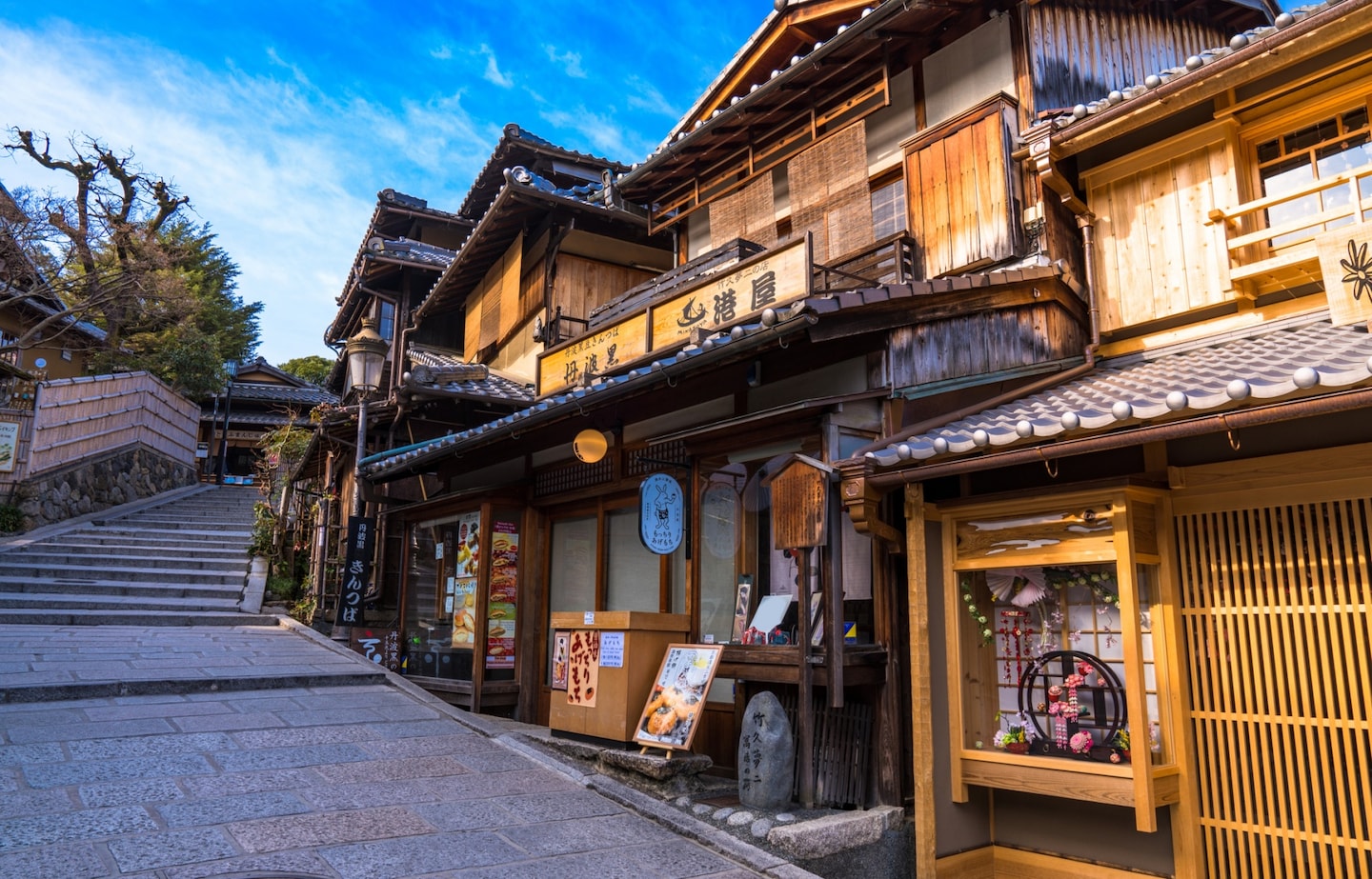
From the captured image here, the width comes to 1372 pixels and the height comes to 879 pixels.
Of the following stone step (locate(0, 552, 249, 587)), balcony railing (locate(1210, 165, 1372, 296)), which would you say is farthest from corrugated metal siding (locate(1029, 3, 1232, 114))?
stone step (locate(0, 552, 249, 587))

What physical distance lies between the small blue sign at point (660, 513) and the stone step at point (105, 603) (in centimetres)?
1100

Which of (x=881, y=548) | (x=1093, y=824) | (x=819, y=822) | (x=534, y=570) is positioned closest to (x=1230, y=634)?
(x=1093, y=824)

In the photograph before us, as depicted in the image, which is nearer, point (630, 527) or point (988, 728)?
point (988, 728)

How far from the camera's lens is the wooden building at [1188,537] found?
19.5 ft

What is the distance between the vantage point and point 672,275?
45.1 feet

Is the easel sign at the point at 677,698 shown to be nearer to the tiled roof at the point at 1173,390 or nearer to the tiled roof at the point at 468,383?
the tiled roof at the point at 1173,390

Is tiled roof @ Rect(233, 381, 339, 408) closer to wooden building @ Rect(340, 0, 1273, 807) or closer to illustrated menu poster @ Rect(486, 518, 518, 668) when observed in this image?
wooden building @ Rect(340, 0, 1273, 807)

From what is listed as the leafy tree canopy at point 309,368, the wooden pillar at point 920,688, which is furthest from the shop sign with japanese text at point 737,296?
the leafy tree canopy at point 309,368

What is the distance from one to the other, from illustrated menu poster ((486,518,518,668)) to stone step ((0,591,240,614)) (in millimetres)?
6838

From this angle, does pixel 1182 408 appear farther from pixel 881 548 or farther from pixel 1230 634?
pixel 881 548

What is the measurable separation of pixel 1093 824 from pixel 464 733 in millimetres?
5800

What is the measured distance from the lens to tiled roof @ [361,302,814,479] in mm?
7989

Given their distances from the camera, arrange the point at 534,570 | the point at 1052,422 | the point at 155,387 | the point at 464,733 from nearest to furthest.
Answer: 1. the point at 1052,422
2. the point at 464,733
3. the point at 534,570
4. the point at 155,387

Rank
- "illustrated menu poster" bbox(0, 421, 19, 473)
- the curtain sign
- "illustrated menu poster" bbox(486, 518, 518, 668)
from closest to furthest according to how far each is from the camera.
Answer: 1. "illustrated menu poster" bbox(486, 518, 518, 668)
2. the curtain sign
3. "illustrated menu poster" bbox(0, 421, 19, 473)
